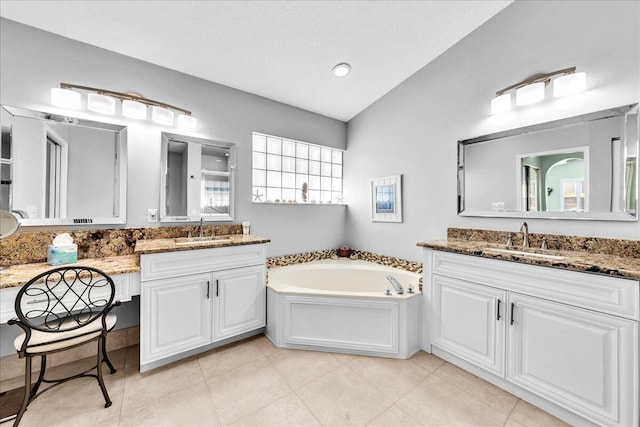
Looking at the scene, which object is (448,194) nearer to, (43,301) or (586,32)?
(586,32)

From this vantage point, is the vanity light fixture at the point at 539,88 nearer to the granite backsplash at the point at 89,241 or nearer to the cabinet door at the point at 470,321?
the cabinet door at the point at 470,321

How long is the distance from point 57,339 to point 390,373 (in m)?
2.10

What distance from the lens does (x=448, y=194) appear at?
2.61 m

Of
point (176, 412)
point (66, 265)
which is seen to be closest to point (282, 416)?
point (176, 412)

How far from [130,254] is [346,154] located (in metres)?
2.81

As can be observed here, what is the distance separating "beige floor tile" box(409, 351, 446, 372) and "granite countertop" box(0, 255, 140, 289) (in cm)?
221

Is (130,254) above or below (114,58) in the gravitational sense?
below

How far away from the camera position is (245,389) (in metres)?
1.76

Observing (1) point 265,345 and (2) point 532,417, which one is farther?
(1) point 265,345

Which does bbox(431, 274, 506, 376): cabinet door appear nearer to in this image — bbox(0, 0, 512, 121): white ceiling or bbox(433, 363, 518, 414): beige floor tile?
bbox(433, 363, 518, 414): beige floor tile

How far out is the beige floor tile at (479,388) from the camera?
1.63 meters

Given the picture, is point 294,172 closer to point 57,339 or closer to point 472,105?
point 472,105

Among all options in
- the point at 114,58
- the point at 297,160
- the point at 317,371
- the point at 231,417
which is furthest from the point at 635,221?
the point at 114,58

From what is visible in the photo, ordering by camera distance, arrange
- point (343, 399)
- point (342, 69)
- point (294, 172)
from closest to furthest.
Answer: point (343, 399) → point (342, 69) → point (294, 172)
